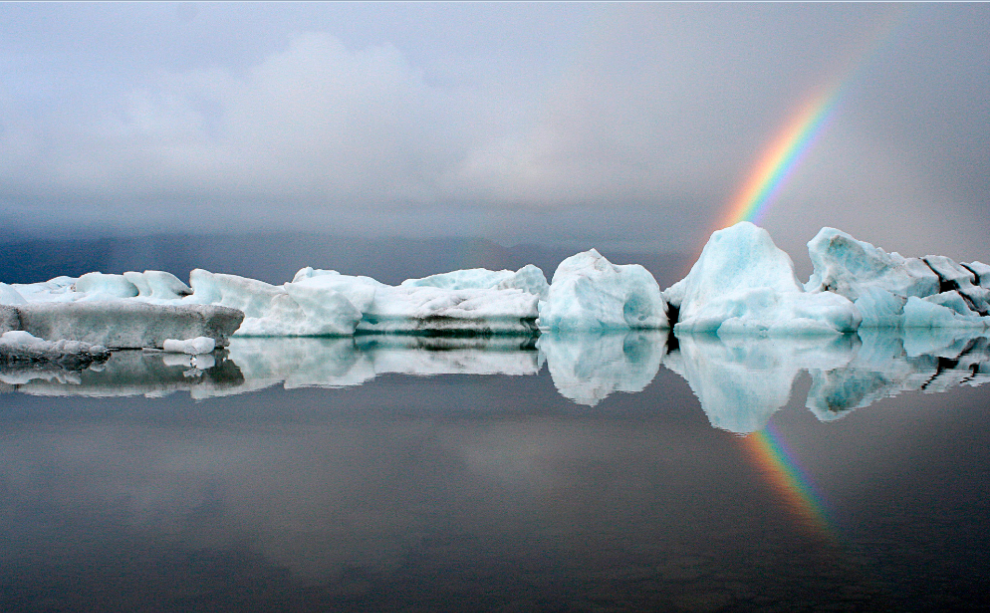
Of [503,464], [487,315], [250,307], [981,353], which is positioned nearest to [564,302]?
[487,315]

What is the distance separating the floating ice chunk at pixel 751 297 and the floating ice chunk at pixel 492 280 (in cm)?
779

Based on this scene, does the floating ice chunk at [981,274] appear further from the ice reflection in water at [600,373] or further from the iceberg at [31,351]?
the iceberg at [31,351]

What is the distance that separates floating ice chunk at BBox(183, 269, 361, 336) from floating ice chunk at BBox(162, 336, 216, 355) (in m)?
4.57

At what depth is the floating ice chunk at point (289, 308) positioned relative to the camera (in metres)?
17.0

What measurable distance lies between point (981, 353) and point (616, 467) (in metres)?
11.5

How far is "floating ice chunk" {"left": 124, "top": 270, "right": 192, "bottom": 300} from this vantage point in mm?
25812

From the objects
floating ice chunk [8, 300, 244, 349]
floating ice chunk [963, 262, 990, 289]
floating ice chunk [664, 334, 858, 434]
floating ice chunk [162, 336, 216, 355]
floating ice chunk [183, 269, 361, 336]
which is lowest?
floating ice chunk [664, 334, 858, 434]

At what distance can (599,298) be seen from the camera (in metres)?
21.0

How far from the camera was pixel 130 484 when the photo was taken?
2.98 meters

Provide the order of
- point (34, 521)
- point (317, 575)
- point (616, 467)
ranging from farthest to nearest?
1. point (616, 467)
2. point (34, 521)
3. point (317, 575)

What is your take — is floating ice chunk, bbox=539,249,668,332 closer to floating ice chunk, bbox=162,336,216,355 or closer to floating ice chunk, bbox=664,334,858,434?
floating ice chunk, bbox=664,334,858,434

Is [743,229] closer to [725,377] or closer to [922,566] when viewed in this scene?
[725,377]

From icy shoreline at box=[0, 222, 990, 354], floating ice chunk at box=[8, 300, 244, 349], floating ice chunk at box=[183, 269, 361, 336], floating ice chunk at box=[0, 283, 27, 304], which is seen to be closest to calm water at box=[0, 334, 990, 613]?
floating ice chunk at box=[8, 300, 244, 349]

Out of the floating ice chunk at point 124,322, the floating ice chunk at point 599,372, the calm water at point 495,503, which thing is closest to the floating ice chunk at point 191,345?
the floating ice chunk at point 124,322
